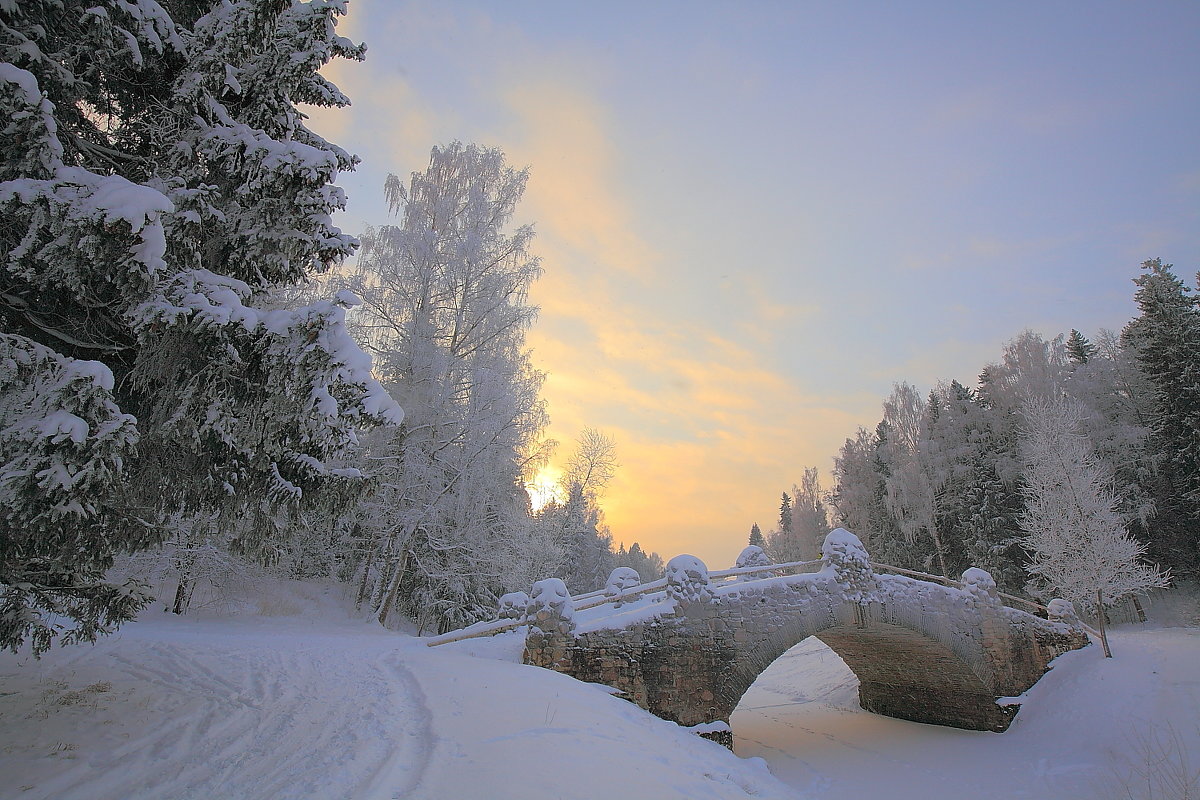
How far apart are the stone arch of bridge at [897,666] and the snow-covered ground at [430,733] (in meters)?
0.78

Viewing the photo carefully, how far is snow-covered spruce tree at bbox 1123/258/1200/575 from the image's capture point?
64.7 feet

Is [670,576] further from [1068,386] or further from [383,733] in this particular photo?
[1068,386]

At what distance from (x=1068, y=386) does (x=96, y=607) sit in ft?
106

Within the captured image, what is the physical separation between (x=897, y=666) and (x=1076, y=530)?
6.25 m

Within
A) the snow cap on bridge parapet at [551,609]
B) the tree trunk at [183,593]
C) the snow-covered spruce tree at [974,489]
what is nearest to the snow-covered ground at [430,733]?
the tree trunk at [183,593]

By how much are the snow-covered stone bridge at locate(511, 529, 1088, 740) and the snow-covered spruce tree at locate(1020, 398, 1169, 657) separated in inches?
39.9

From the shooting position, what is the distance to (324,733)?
4852mm

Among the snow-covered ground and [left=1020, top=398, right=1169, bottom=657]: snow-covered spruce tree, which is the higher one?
[left=1020, top=398, right=1169, bottom=657]: snow-covered spruce tree

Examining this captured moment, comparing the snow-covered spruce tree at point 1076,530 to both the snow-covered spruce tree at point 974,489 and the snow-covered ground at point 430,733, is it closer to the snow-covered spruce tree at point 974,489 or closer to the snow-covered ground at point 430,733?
the snow-covered ground at point 430,733

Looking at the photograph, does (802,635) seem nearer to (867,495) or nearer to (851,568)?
(851,568)

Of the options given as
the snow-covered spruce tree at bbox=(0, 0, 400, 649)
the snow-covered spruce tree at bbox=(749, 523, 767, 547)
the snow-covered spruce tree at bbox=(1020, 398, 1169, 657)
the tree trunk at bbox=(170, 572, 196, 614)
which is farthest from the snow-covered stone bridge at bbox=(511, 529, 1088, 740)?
the snow-covered spruce tree at bbox=(749, 523, 767, 547)

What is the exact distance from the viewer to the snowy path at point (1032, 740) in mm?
10719

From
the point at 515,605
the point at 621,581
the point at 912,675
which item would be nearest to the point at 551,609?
the point at 515,605

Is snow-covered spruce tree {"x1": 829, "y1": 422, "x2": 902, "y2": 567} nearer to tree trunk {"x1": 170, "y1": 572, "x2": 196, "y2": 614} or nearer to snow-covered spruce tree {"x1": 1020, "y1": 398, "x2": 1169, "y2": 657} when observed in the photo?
snow-covered spruce tree {"x1": 1020, "y1": 398, "x2": 1169, "y2": 657}
